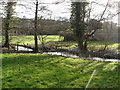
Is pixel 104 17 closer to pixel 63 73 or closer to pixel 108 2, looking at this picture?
pixel 108 2

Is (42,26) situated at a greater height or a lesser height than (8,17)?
lesser

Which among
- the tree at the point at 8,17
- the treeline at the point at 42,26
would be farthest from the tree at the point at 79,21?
the tree at the point at 8,17

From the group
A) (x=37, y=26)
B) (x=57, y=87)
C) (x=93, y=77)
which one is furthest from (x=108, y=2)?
(x=57, y=87)

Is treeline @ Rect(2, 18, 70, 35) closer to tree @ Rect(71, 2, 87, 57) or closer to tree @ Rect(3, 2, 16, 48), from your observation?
tree @ Rect(3, 2, 16, 48)

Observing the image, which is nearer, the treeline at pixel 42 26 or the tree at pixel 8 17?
the treeline at pixel 42 26

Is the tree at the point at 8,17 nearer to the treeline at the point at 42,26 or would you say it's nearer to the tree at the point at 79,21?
the treeline at the point at 42,26

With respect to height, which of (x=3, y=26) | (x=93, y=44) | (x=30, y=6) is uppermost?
(x=30, y=6)

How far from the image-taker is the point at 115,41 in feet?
63.7

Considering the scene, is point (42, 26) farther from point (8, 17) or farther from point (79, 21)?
point (8, 17)

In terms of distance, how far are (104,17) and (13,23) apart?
10.3 meters

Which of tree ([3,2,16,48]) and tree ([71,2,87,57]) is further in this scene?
tree ([3,2,16,48])

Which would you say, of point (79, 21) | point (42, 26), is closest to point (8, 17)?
point (42, 26)

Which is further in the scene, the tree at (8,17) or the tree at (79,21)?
the tree at (8,17)

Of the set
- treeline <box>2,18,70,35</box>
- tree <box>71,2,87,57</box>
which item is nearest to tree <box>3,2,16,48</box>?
treeline <box>2,18,70,35</box>
